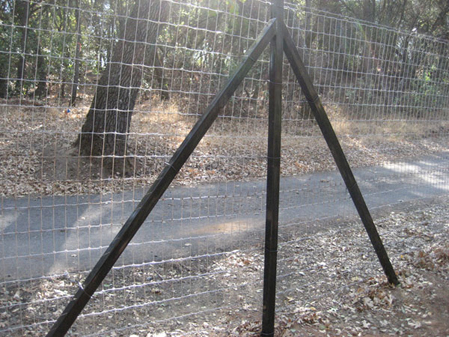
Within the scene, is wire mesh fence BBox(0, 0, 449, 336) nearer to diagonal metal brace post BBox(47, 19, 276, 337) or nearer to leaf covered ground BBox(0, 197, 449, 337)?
leaf covered ground BBox(0, 197, 449, 337)

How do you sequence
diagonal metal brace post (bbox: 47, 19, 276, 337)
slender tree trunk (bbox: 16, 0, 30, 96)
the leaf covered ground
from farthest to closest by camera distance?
the leaf covered ground
diagonal metal brace post (bbox: 47, 19, 276, 337)
slender tree trunk (bbox: 16, 0, 30, 96)

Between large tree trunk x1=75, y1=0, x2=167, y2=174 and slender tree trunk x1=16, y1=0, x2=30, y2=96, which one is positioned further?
large tree trunk x1=75, y1=0, x2=167, y2=174

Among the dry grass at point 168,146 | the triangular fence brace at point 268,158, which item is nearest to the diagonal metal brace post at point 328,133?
the triangular fence brace at point 268,158

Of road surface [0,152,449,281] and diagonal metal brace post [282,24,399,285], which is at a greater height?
diagonal metal brace post [282,24,399,285]

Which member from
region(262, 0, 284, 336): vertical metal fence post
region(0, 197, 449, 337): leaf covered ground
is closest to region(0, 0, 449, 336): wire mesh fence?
region(0, 197, 449, 337): leaf covered ground

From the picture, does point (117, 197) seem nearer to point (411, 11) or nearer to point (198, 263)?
point (198, 263)

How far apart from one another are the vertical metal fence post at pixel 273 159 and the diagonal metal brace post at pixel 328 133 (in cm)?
14

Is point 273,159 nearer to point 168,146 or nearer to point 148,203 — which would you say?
point 148,203

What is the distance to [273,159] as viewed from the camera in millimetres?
3307

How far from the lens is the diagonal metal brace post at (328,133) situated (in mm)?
3436

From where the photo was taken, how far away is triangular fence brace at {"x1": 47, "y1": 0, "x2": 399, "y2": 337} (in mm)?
2836

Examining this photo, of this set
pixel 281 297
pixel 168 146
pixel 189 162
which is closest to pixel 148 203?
pixel 281 297

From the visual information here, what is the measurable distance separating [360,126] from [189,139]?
2.80 metres

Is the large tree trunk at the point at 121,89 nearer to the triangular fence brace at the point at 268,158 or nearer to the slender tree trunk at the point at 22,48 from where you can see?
the slender tree trunk at the point at 22,48
